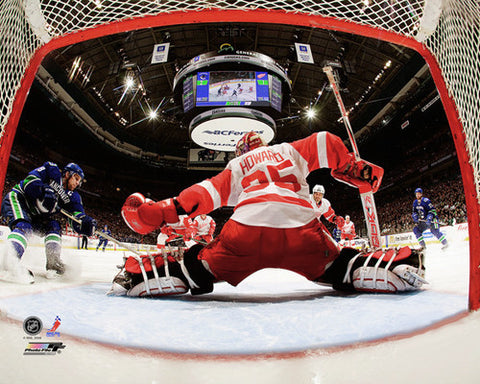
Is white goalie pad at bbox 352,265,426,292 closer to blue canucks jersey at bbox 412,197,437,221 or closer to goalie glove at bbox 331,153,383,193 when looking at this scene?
goalie glove at bbox 331,153,383,193

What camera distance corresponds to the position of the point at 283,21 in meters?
1.14

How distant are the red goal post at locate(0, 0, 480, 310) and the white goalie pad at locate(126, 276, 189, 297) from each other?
2.91ft

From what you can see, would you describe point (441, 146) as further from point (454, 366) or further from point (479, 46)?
point (454, 366)

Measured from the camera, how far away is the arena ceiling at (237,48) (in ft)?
35.7

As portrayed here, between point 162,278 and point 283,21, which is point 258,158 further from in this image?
point 162,278

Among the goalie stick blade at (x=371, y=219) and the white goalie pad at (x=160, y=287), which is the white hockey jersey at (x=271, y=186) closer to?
the white goalie pad at (x=160, y=287)

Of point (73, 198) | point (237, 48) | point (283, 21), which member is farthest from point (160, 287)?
point (237, 48)

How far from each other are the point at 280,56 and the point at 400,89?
5.58 metres

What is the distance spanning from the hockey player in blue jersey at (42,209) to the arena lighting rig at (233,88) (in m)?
5.04

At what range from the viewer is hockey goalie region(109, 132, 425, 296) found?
4.40 feet

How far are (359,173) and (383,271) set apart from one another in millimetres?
546

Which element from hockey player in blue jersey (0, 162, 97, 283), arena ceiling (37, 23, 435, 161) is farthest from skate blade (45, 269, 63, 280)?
arena ceiling (37, 23, 435, 161)

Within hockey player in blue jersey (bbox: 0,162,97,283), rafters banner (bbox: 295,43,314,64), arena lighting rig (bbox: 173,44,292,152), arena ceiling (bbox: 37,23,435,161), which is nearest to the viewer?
hockey player in blue jersey (bbox: 0,162,97,283)

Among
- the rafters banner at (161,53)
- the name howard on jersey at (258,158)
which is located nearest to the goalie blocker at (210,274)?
the name howard on jersey at (258,158)
